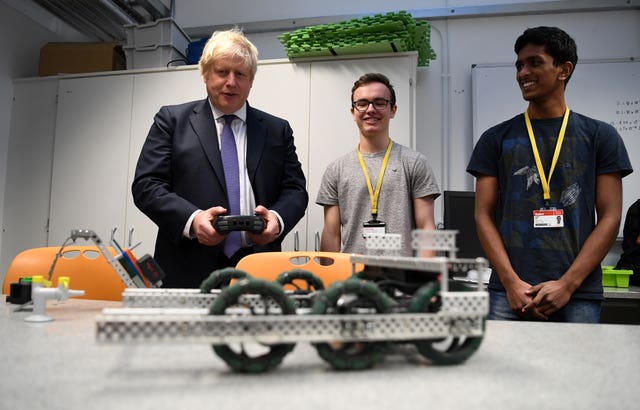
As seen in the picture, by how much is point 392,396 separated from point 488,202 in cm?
117

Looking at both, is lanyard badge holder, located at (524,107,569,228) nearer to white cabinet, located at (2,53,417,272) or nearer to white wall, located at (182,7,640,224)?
white cabinet, located at (2,53,417,272)

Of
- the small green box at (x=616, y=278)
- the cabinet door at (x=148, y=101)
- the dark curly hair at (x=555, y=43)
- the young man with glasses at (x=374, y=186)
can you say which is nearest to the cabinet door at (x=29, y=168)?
the cabinet door at (x=148, y=101)

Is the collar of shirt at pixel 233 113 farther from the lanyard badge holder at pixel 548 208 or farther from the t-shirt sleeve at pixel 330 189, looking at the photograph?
the lanyard badge holder at pixel 548 208

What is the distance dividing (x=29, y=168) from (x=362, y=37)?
254cm

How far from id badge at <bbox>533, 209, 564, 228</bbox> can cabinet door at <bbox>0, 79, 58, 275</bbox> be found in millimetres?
3157

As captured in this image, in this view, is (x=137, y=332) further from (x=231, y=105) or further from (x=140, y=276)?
(x=231, y=105)

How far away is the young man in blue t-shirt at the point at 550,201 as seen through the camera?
1.32 m

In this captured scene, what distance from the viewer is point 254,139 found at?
157cm

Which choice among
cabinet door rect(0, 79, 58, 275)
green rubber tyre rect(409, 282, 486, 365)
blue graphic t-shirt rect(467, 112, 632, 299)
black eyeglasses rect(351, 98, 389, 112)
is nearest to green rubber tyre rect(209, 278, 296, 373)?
green rubber tyre rect(409, 282, 486, 365)

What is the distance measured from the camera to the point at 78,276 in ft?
4.37

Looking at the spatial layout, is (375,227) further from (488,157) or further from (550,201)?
(550,201)

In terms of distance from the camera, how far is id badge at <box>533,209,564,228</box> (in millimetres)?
1357

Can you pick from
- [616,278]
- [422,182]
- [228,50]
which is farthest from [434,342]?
[616,278]

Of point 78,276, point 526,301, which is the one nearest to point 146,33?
point 78,276
